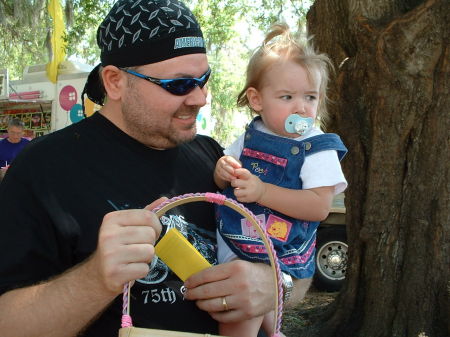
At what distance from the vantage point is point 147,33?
2201 millimetres

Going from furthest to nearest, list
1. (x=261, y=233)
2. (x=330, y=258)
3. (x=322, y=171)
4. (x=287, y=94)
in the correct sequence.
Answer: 1. (x=330, y=258)
2. (x=287, y=94)
3. (x=322, y=171)
4. (x=261, y=233)

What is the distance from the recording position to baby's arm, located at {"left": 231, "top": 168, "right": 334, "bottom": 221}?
2.21 m

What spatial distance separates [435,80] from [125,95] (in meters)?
3.03

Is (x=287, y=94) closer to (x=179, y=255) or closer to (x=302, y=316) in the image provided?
(x=179, y=255)

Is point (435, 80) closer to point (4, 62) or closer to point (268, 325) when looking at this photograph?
point (268, 325)

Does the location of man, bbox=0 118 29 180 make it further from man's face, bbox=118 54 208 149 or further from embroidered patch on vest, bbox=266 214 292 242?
embroidered patch on vest, bbox=266 214 292 242

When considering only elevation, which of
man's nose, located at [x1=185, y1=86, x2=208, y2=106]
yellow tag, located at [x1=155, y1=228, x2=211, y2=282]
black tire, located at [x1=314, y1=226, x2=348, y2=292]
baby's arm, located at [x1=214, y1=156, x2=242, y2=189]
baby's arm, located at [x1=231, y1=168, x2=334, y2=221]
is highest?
man's nose, located at [x1=185, y1=86, x2=208, y2=106]

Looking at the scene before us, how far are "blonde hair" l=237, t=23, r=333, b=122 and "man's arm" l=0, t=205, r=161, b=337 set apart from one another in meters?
1.22

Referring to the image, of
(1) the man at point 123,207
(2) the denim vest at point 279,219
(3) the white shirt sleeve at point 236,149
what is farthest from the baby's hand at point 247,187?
(3) the white shirt sleeve at point 236,149

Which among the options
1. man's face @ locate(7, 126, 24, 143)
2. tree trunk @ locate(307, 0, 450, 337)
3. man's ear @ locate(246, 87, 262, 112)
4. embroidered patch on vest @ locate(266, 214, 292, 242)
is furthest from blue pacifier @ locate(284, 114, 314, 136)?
man's face @ locate(7, 126, 24, 143)

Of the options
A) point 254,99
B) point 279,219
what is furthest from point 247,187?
point 254,99

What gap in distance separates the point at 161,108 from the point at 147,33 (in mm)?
320

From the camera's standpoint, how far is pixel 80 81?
11883 mm

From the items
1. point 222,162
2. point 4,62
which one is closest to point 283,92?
point 222,162
